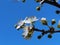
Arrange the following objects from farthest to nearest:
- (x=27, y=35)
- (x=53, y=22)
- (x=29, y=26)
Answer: (x=53, y=22) → (x=29, y=26) → (x=27, y=35)

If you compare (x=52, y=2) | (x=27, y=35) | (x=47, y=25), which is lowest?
(x=27, y=35)

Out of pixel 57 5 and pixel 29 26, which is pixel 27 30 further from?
pixel 57 5

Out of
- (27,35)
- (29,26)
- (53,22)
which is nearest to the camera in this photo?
(27,35)

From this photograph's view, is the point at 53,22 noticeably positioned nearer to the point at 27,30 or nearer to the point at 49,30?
the point at 49,30

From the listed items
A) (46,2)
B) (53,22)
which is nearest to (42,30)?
(53,22)

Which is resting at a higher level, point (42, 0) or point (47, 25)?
point (42, 0)

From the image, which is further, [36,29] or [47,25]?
[47,25]

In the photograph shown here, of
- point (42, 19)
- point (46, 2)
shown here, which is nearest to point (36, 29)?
point (42, 19)

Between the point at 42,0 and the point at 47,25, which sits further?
the point at 47,25

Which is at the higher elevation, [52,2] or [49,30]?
[52,2]
